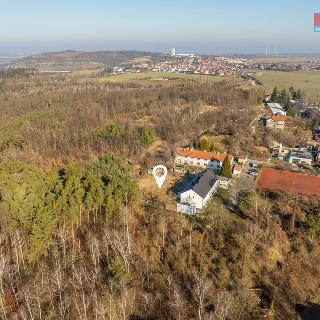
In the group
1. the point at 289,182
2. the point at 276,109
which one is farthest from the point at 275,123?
the point at 289,182

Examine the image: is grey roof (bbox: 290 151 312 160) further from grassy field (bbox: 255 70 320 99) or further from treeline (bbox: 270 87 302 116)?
grassy field (bbox: 255 70 320 99)

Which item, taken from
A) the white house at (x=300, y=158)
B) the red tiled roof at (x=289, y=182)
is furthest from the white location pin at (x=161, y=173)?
the white house at (x=300, y=158)

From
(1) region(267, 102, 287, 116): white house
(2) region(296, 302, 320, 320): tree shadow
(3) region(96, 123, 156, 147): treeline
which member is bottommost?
(2) region(296, 302, 320, 320): tree shadow

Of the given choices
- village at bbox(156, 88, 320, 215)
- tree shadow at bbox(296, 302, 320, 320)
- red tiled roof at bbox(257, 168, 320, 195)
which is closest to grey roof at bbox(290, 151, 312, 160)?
village at bbox(156, 88, 320, 215)

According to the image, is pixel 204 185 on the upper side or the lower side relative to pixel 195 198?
upper

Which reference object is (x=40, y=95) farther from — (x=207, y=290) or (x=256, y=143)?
(x=207, y=290)

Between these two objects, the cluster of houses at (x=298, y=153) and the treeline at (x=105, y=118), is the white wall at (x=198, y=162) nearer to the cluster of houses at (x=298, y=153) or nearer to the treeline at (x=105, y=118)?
the treeline at (x=105, y=118)

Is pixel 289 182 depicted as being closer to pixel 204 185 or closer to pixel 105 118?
pixel 204 185
